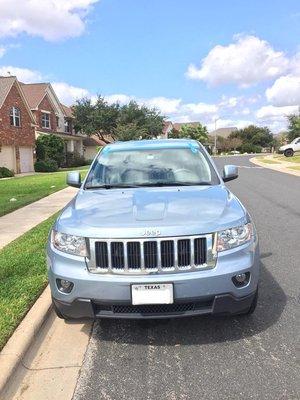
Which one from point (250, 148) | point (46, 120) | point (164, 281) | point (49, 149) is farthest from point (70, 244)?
point (250, 148)

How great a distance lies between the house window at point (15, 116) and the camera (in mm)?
35013

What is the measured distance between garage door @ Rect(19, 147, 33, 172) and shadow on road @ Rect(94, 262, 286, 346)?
109 feet

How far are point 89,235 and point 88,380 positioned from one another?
3.53ft

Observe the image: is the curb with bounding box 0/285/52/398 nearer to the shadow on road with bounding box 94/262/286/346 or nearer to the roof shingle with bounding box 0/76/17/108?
the shadow on road with bounding box 94/262/286/346

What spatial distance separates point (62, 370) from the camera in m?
3.71

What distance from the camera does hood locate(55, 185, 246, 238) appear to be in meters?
3.77

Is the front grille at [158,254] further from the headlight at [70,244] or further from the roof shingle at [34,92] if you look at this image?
the roof shingle at [34,92]

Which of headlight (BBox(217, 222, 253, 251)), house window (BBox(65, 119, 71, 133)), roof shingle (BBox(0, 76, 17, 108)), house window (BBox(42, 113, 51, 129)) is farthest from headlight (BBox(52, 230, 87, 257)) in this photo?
house window (BBox(65, 119, 71, 133))

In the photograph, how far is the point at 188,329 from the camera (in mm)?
4312

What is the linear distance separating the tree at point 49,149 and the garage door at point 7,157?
170 inches

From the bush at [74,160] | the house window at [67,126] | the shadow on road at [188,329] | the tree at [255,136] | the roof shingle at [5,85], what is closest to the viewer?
the shadow on road at [188,329]

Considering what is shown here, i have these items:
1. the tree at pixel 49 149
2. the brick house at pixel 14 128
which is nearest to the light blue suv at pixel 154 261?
the brick house at pixel 14 128

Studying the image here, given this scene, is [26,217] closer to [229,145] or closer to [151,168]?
[151,168]

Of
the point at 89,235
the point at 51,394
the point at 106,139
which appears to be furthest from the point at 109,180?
the point at 106,139
